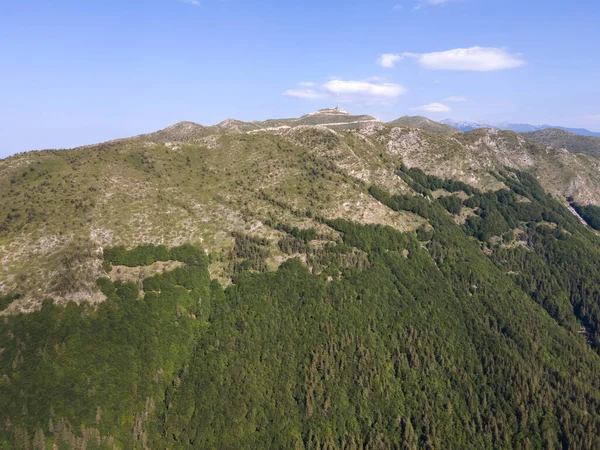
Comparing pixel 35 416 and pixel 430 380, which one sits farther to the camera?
pixel 430 380

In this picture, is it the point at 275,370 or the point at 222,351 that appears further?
the point at 275,370

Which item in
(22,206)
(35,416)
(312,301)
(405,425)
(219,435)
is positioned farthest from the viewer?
(312,301)

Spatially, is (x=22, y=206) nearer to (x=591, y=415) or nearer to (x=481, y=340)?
(x=481, y=340)

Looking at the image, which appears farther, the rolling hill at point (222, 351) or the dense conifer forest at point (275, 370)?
the rolling hill at point (222, 351)

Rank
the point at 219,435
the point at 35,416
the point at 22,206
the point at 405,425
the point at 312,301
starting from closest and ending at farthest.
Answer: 1. the point at 35,416
2. the point at 219,435
3. the point at 405,425
4. the point at 22,206
5. the point at 312,301

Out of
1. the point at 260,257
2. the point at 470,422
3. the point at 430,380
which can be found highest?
the point at 260,257

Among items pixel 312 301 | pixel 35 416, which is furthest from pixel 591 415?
pixel 35 416

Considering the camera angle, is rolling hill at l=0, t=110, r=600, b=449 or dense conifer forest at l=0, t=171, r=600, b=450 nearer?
dense conifer forest at l=0, t=171, r=600, b=450

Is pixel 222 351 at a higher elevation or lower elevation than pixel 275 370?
higher
